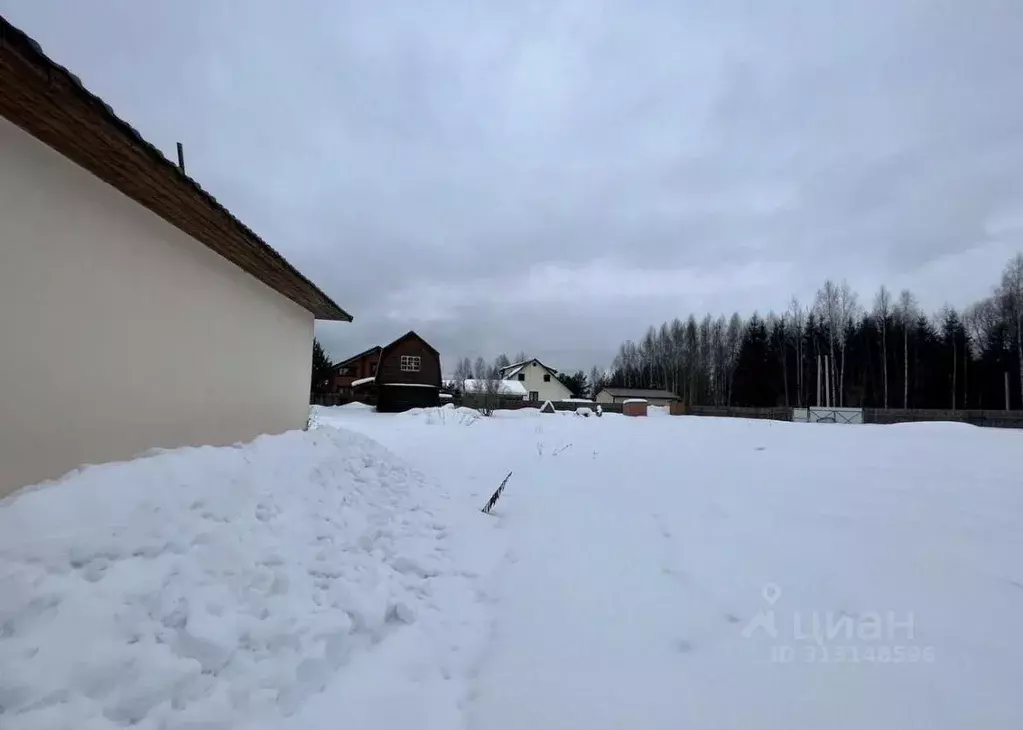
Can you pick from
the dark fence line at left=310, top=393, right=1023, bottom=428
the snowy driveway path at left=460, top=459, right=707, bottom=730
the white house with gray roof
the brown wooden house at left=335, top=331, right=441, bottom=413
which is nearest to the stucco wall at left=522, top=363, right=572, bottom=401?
the white house with gray roof

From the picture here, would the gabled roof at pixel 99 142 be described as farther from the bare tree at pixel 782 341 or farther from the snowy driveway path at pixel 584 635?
the bare tree at pixel 782 341

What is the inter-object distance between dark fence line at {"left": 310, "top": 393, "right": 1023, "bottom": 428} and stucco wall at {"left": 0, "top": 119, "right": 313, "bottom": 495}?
2654 centimetres

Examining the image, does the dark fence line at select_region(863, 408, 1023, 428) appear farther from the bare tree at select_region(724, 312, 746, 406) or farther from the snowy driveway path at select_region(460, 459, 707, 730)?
the snowy driveway path at select_region(460, 459, 707, 730)

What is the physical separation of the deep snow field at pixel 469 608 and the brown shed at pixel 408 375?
26.3m

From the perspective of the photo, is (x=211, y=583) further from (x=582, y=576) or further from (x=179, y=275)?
(x=179, y=275)

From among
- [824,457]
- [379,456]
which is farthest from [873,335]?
[379,456]

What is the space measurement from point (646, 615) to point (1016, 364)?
145 feet

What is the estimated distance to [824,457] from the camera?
9844mm

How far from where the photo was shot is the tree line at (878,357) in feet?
109

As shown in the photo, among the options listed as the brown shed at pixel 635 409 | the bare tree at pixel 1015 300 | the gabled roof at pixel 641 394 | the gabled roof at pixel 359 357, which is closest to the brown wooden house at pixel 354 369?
the gabled roof at pixel 359 357

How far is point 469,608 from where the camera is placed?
12.0 feet

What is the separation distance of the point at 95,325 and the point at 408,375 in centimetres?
2885

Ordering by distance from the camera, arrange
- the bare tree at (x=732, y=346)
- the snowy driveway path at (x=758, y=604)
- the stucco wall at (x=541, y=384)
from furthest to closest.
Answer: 1. the stucco wall at (x=541, y=384)
2. the bare tree at (x=732, y=346)
3. the snowy driveway path at (x=758, y=604)

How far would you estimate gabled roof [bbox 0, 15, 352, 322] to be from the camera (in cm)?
242
